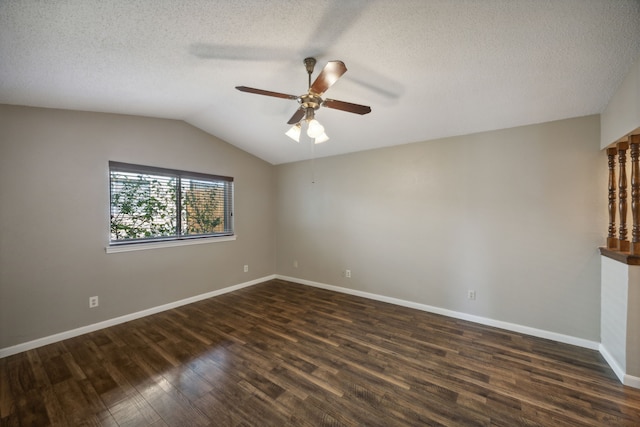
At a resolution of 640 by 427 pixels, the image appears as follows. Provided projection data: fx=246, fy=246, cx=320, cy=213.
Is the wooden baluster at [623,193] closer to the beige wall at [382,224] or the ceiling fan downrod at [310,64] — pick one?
the beige wall at [382,224]

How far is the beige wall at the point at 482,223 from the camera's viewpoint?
8.23ft

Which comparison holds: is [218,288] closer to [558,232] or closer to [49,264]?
[49,264]

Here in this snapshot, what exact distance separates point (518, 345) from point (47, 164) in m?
5.19

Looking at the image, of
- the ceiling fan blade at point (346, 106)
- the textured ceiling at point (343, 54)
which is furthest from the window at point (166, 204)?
the ceiling fan blade at point (346, 106)

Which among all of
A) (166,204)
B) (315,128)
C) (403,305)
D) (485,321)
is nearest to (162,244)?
(166,204)

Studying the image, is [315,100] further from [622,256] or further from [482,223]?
[622,256]

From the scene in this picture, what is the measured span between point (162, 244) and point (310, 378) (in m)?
2.69

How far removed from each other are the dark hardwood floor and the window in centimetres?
118

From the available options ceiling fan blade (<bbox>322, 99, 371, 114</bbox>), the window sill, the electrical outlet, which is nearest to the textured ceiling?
ceiling fan blade (<bbox>322, 99, 371, 114</bbox>)

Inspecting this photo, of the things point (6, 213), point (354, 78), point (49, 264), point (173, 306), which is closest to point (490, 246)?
point (354, 78)

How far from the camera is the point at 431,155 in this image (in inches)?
130

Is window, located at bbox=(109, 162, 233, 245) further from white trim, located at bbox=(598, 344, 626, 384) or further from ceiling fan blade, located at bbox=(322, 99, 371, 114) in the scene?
white trim, located at bbox=(598, 344, 626, 384)

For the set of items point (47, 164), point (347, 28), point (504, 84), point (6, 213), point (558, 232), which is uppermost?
point (347, 28)

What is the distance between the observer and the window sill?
9.80ft
